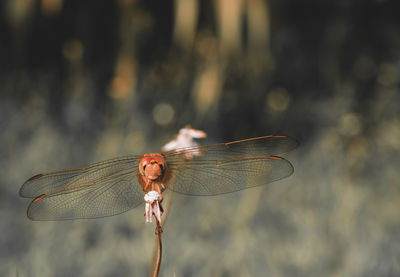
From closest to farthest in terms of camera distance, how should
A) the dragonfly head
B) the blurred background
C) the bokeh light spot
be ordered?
the dragonfly head, the blurred background, the bokeh light spot

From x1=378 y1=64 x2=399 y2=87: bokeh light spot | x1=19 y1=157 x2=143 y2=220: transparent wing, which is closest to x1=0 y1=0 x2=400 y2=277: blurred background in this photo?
x1=378 y1=64 x2=399 y2=87: bokeh light spot

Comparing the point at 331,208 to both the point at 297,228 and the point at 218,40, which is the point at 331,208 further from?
the point at 218,40

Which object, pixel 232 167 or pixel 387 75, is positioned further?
pixel 387 75

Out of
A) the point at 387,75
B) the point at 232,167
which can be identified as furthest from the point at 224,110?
the point at 232,167

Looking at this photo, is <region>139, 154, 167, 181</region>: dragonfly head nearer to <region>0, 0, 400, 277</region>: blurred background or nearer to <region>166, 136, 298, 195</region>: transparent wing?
<region>166, 136, 298, 195</region>: transparent wing

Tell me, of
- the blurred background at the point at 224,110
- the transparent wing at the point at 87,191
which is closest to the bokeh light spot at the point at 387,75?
the blurred background at the point at 224,110

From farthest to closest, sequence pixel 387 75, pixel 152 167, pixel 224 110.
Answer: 1. pixel 387 75
2. pixel 224 110
3. pixel 152 167

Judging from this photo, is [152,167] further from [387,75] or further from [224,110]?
[387,75]

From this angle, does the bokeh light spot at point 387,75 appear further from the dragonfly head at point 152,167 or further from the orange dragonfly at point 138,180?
the dragonfly head at point 152,167

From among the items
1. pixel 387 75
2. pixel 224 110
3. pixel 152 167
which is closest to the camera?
pixel 152 167
